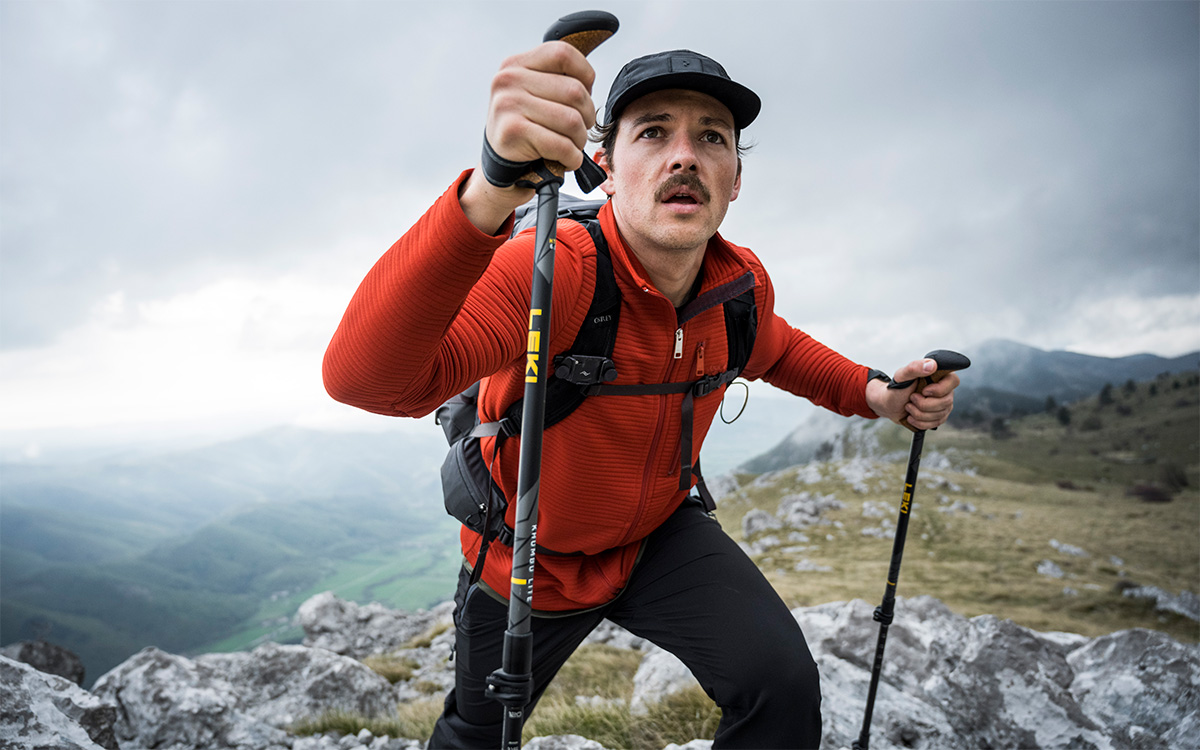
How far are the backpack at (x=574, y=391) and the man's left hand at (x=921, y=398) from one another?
1.25 meters

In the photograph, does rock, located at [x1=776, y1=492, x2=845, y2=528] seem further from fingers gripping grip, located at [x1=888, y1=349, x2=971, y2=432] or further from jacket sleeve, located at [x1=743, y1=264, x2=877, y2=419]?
fingers gripping grip, located at [x1=888, y1=349, x2=971, y2=432]

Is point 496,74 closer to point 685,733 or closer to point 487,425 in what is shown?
point 487,425

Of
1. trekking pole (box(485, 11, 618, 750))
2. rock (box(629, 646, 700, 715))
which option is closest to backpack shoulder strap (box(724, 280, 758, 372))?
trekking pole (box(485, 11, 618, 750))

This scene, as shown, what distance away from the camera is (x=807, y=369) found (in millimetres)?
4805

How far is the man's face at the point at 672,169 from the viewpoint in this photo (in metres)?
3.28

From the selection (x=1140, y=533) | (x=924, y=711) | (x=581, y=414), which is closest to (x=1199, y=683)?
(x=924, y=711)

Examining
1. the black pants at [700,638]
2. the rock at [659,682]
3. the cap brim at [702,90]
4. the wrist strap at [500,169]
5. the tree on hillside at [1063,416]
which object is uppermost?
the tree on hillside at [1063,416]

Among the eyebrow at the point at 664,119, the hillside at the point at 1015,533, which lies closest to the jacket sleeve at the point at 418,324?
the eyebrow at the point at 664,119

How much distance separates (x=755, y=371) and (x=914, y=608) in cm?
1055

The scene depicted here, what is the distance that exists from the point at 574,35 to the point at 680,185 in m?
1.36

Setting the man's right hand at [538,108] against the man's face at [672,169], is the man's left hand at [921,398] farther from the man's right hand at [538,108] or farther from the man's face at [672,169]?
the man's right hand at [538,108]

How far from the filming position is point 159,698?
20.2ft

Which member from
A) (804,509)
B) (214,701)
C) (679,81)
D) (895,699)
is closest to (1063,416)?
(804,509)

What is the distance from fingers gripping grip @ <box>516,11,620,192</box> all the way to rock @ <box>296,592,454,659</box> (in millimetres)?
19562
